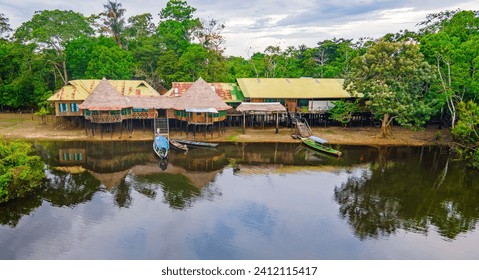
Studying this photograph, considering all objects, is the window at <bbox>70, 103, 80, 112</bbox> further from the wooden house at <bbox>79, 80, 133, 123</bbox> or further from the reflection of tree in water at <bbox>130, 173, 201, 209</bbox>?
the reflection of tree in water at <bbox>130, 173, 201, 209</bbox>

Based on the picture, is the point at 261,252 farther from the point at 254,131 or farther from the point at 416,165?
the point at 254,131

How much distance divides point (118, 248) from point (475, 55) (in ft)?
114

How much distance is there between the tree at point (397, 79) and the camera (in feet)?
109

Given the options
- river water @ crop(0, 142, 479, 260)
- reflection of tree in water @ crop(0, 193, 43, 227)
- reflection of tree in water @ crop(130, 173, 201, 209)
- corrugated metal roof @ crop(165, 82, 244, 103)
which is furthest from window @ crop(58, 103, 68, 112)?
reflection of tree in water @ crop(0, 193, 43, 227)

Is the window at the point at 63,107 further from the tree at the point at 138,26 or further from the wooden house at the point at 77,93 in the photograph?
the tree at the point at 138,26

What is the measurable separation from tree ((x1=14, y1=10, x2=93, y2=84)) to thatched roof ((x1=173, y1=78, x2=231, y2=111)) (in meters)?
19.6

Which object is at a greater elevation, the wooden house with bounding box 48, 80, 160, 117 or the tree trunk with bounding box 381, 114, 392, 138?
the wooden house with bounding box 48, 80, 160, 117

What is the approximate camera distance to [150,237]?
16719 millimetres

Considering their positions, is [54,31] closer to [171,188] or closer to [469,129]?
[171,188]

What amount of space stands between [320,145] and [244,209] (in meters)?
15.5

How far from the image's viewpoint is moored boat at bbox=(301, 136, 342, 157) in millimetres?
31331

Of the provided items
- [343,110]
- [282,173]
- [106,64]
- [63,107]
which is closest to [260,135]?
[343,110]

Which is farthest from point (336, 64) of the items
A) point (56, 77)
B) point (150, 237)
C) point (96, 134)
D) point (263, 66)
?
point (150, 237)

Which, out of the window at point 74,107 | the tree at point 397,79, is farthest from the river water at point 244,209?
the window at point 74,107
